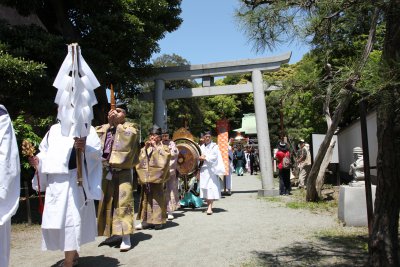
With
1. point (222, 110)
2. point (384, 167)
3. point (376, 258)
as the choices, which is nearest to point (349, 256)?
point (376, 258)

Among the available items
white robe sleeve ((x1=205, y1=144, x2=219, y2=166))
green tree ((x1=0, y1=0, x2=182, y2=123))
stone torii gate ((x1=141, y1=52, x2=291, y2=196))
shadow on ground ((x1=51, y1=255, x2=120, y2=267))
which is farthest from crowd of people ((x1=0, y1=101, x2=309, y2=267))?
stone torii gate ((x1=141, y1=52, x2=291, y2=196))

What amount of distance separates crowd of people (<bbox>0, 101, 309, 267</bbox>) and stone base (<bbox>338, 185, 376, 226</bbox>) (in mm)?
2996

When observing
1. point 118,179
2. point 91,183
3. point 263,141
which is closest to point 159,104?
point 263,141

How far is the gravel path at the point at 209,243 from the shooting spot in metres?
5.17

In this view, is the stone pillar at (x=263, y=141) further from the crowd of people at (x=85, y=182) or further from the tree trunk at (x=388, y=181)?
the tree trunk at (x=388, y=181)

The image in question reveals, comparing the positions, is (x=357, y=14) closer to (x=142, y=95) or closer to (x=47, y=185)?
(x=47, y=185)

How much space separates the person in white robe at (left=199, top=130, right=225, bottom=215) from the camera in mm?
9141

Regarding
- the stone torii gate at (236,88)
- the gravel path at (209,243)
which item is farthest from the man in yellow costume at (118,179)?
the stone torii gate at (236,88)

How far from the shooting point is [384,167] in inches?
150

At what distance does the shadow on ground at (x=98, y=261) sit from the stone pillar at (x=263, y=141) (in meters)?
7.59

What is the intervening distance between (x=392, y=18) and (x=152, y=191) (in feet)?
16.5

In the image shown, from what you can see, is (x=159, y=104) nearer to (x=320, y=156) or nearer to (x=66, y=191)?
(x=320, y=156)

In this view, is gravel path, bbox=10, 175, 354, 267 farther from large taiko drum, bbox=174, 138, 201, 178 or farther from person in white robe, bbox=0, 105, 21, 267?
person in white robe, bbox=0, 105, 21, 267

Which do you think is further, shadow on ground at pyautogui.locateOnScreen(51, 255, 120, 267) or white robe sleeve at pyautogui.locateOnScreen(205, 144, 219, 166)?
white robe sleeve at pyautogui.locateOnScreen(205, 144, 219, 166)
